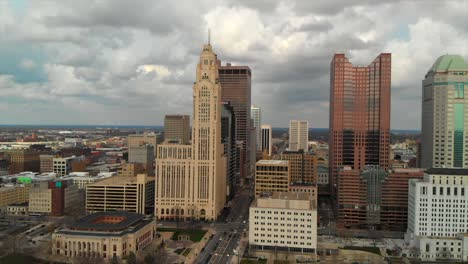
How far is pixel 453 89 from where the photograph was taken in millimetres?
158125

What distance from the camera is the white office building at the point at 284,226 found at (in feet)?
338

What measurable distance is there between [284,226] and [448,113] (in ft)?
292

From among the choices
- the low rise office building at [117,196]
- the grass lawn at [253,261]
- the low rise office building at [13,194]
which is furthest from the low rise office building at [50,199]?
the grass lawn at [253,261]

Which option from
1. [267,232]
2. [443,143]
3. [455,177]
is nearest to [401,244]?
[455,177]

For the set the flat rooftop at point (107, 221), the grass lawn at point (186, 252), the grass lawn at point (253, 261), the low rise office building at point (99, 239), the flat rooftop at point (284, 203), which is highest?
the flat rooftop at point (284, 203)

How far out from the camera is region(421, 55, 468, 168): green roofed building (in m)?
158

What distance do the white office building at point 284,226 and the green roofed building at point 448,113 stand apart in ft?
258

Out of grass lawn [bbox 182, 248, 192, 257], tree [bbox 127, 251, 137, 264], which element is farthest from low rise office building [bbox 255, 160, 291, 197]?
tree [bbox 127, 251, 137, 264]

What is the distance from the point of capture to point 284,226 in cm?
10431

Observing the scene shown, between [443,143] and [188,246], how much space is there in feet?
338

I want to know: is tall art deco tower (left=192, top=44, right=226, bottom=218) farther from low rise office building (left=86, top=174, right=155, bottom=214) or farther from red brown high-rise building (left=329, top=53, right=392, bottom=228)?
red brown high-rise building (left=329, top=53, right=392, bottom=228)

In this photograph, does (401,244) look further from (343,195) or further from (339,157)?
(339,157)

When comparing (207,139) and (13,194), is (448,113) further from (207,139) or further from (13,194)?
(13,194)

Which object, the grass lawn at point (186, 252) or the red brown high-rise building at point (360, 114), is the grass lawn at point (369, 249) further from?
the red brown high-rise building at point (360, 114)
